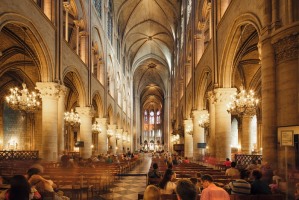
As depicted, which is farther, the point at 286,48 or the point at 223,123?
the point at 223,123

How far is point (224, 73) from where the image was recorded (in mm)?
15617

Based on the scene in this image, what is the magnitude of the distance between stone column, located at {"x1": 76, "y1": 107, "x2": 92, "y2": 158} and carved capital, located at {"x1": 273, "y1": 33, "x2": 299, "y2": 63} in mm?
16525

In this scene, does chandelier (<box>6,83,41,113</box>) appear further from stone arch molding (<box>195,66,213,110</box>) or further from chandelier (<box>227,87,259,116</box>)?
stone arch molding (<box>195,66,213,110</box>)

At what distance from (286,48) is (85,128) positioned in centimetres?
1751

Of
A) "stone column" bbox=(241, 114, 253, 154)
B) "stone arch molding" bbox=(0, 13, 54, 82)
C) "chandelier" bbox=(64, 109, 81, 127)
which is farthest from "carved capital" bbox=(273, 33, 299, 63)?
"stone column" bbox=(241, 114, 253, 154)

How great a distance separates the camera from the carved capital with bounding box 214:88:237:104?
15.7 metres

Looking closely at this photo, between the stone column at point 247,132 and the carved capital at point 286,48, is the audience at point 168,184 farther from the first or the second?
the stone column at point 247,132

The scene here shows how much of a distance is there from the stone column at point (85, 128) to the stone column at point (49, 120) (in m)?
7.10

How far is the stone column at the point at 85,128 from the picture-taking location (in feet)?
76.0

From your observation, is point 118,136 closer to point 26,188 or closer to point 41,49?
point 41,49

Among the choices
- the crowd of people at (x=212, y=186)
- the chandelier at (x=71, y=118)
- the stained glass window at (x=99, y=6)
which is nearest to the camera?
the crowd of people at (x=212, y=186)

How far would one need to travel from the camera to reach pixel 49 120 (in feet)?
51.7

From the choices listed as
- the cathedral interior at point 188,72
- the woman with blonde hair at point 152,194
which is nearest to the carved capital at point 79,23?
the cathedral interior at point 188,72

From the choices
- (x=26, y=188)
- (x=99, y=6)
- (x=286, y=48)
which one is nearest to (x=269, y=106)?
(x=286, y=48)
